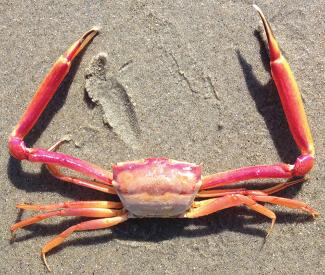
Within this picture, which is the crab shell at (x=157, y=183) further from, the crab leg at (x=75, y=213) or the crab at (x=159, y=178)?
the crab leg at (x=75, y=213)

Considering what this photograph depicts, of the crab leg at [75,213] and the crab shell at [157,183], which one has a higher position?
the crab shell at [157,183]

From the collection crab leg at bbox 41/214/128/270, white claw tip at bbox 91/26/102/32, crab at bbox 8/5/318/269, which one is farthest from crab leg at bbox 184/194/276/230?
white claw tip at bbox 91/26/102/32

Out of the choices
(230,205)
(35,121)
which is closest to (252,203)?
(230,205)

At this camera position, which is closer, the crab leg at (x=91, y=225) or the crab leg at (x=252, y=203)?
the crab leg at (x=252, y=203)

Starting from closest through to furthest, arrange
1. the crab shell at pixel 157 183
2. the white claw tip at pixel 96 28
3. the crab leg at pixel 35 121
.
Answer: the crab shell at pixel 157 183 → the crab leg at pixel 35 121 → the white claw tip at pixel 96 28

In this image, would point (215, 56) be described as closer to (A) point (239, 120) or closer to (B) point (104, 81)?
(A) point (239, 120)

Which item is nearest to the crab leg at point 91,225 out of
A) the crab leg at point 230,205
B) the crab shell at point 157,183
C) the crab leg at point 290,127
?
the crab shell at point 157,183
